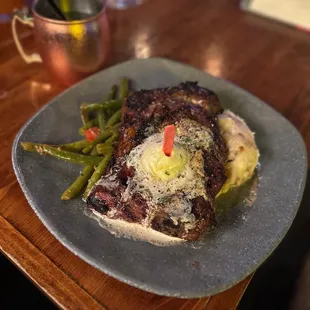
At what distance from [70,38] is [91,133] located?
0.43 m

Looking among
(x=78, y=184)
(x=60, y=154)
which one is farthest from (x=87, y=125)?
(x=78, y=184)

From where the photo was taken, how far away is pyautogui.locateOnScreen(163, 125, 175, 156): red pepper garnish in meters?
1.22

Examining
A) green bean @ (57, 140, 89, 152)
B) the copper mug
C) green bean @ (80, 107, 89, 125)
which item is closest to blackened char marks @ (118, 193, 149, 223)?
green bean @ (57, 140, 89, 152)

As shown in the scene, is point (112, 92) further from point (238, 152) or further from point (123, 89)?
point (238, 152)

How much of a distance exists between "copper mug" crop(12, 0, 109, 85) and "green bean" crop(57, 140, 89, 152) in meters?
0.44

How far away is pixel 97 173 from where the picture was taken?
55.7 inches

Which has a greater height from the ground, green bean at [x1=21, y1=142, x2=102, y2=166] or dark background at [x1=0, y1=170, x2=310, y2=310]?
green bean at [x1=21, y1=142, x2=102, y2=166]

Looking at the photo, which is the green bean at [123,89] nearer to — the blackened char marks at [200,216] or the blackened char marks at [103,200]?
the blackened char marks at [103,200]

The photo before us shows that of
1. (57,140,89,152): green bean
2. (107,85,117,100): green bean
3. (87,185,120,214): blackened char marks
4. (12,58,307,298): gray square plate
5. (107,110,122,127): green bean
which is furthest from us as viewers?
(107,85,117,100): green bean

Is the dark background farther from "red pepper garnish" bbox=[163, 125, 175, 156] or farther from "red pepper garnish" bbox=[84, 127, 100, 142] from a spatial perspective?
"red pepper garnish" bbox=[163, 125, 175, 156]

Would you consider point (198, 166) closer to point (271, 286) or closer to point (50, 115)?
point (50, 115)

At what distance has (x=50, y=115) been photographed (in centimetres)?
160

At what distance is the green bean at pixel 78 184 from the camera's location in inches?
52.6

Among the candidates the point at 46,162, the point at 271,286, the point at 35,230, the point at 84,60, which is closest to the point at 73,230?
the point at 35,230
